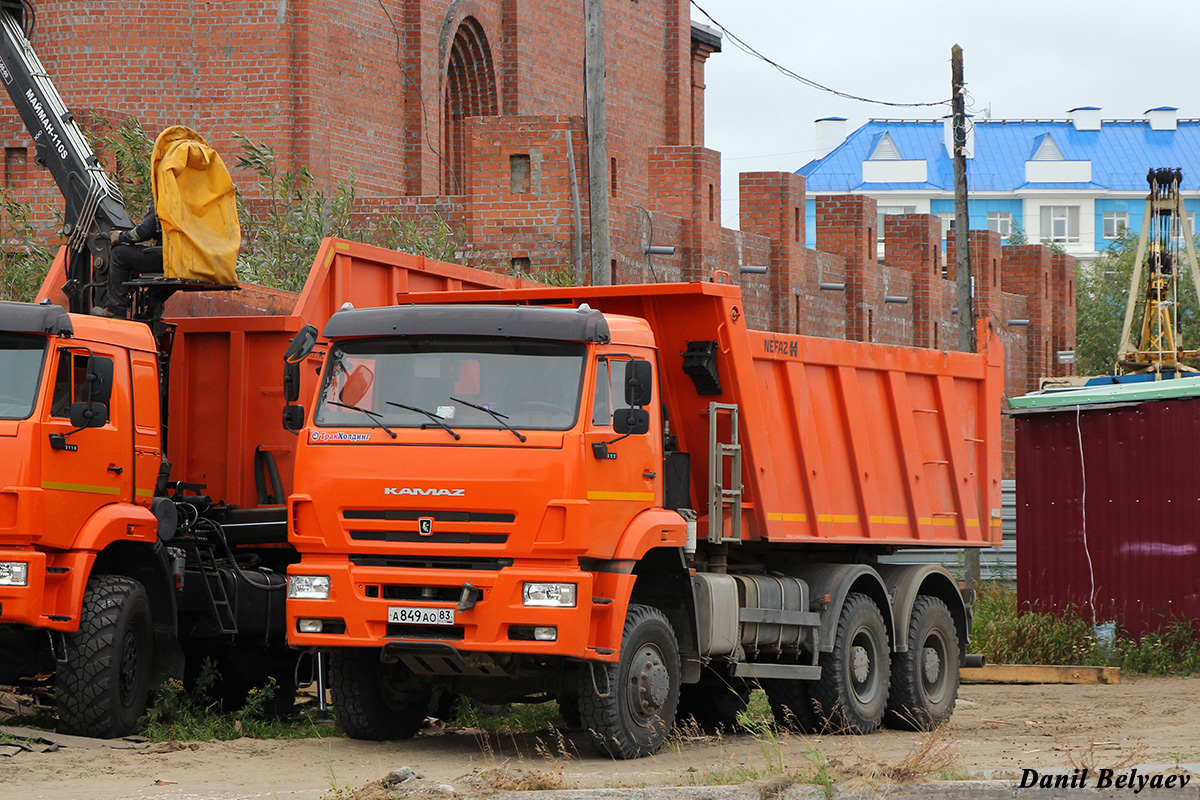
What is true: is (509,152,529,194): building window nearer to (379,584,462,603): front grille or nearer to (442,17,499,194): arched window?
(442,17,499,194): arched window

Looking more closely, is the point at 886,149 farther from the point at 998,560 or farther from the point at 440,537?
the point at 440,537

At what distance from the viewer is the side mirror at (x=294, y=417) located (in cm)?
1044

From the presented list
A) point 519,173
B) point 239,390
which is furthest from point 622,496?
point 519,173

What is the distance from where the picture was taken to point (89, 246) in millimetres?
12688

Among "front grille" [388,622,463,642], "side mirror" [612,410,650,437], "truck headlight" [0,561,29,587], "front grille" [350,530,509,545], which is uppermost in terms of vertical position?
"side mirror" [612,410,650,437]

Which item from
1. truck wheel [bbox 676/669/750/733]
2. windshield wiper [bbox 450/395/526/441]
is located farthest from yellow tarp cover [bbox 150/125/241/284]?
truck wheel [bbox 676/669/750/733]

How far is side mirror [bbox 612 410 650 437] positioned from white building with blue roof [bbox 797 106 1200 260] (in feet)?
259

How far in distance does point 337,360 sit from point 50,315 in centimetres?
173

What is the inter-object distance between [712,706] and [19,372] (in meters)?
5.56

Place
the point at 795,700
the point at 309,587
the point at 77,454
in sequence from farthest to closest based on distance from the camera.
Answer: the point at 795,700
the point at 77,454
the point at 309,587

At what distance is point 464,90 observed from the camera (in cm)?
2786

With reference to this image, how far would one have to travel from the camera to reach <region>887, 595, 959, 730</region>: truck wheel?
13.3 meters

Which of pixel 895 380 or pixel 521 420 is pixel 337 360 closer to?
pixel 521 420

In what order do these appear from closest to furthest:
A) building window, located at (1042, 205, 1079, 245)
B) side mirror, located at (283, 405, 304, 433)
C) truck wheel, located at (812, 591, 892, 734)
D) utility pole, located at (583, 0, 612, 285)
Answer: side mirror, located at (283, 405, 304, 433), truck wheel, located at (812, 591, 892, 734), utility pole, located at (583, 0, 612, 285), building window, located at (1042, 205, 1079, 245)
